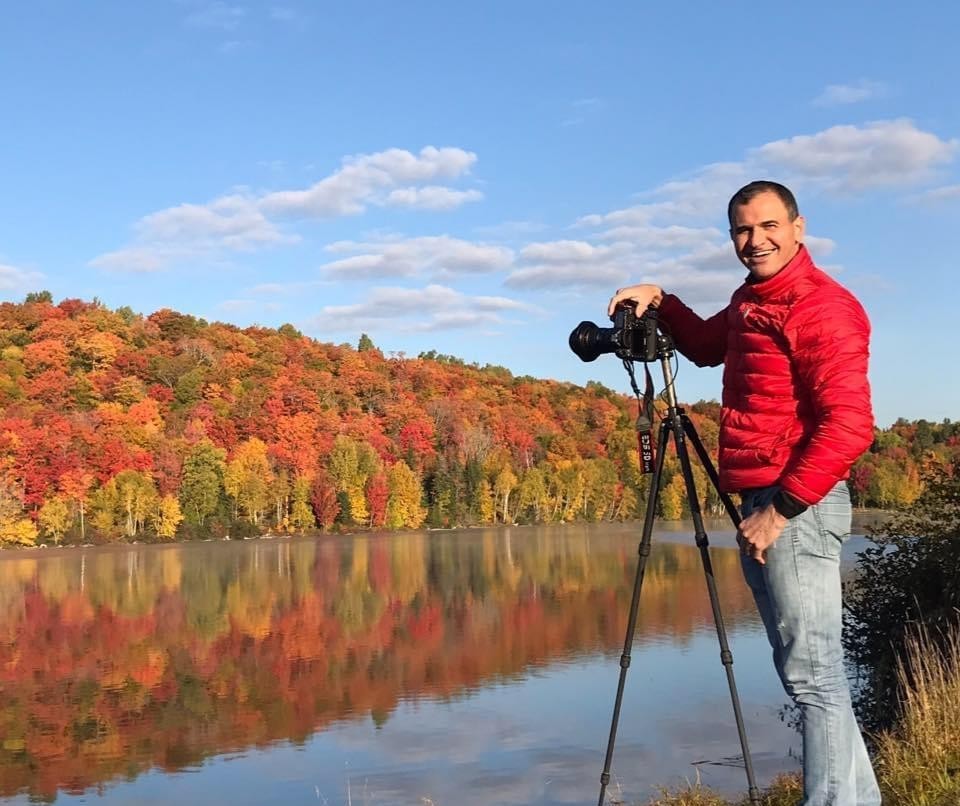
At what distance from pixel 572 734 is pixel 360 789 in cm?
256

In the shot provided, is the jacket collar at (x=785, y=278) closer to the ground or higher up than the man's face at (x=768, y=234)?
closer to the ground

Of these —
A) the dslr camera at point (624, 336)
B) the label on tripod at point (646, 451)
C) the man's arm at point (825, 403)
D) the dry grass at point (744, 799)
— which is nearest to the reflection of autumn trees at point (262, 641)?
the dry grass at point (744, 799)

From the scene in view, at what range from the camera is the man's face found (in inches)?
114

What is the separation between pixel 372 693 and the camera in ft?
40.6

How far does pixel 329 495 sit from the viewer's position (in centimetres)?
6116

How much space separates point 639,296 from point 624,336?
16cm

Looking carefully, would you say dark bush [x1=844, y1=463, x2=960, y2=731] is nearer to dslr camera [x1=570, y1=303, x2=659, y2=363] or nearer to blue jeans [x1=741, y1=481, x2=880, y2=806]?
dslr camera [x1=570, y1=303, x2=659, y2=363]

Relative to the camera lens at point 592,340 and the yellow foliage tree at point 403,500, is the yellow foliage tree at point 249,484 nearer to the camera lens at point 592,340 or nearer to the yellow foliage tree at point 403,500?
the yellow foliage tree at point 403,500

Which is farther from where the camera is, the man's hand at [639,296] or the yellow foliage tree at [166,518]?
the yellow foliage tree at [166,518]

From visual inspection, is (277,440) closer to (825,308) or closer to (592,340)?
(592,340)

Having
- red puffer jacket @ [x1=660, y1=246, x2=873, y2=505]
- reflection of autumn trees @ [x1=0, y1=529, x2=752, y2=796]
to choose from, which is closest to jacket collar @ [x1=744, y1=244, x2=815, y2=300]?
red puffer jacket @ [x1=660, y1=246, x2=873, y2=505]

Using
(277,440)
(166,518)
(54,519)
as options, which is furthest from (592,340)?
(277,440)

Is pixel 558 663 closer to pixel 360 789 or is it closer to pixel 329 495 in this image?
pixel 360 789

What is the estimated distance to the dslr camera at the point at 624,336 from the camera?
351 centimetres
